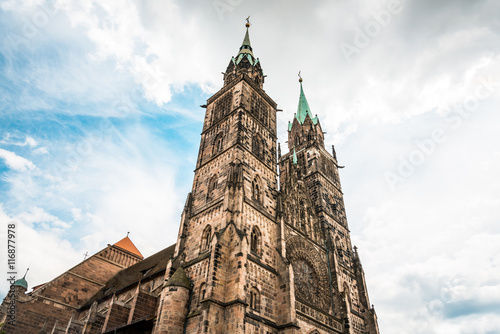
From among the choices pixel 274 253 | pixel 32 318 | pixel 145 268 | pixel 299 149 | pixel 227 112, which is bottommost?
pixel 32 318

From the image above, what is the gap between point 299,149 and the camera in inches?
1390

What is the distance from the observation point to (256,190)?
2161cm

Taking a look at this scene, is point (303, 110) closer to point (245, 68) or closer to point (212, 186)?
point (245, 68)

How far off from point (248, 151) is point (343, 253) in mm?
12343

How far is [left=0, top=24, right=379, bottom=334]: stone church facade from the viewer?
1614 centimetres

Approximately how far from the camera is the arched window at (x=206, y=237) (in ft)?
61.2

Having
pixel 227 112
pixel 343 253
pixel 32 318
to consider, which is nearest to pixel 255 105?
pixel 227 112

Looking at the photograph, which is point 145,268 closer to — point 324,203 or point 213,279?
point 213,279

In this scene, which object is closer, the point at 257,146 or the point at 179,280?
the point at 179,280

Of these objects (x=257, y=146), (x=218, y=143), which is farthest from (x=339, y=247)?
(x=218, y=143)

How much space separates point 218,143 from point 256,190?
5.20 m

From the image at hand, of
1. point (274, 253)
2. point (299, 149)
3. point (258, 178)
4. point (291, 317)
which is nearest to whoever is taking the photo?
point (291, 317)

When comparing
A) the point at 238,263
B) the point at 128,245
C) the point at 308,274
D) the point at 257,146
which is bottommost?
the point at 238,263

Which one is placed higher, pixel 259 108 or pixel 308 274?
pixel 259 108
